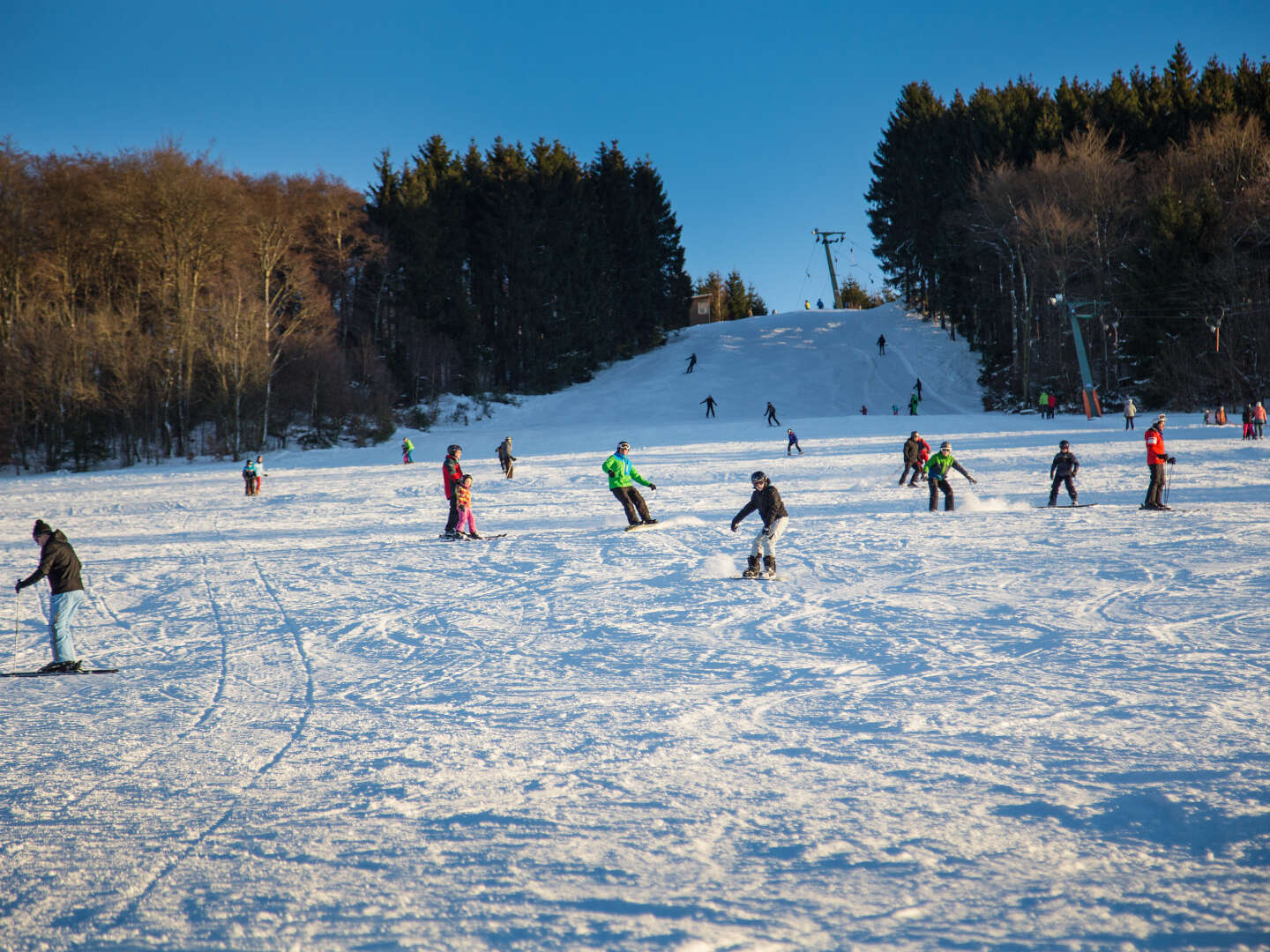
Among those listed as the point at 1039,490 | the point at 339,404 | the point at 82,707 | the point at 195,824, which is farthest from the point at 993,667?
the point at 339,404

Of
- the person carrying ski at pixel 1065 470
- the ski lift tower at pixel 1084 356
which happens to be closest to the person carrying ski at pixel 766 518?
the person carrying ski at pixel 1065 470

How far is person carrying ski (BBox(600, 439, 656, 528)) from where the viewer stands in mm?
14109

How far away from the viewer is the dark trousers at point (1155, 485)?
1380cm

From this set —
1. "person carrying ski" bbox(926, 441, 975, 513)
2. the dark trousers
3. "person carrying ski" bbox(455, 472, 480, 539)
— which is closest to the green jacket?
"person carrying ski" bbox(455, 472, 480, 539)

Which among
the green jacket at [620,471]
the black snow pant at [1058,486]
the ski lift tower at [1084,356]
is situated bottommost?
the black snow pant at [1058,486]

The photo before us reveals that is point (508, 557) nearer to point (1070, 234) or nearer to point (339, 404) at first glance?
point (339, 404)

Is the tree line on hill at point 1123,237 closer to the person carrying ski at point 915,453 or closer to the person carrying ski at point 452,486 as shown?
the person carrying ski at point 915,453

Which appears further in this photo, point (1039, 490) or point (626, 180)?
point (626, 180)

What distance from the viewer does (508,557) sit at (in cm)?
1259

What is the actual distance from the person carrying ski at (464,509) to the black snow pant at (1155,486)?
1214cm

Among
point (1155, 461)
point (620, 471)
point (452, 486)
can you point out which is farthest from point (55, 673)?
point (1155, 461)

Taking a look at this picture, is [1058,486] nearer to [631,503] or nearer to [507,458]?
[631,503]

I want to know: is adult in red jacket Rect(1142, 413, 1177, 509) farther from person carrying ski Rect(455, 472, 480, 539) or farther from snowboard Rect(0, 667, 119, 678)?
snowboard Rect(0, 667, 119, 678)

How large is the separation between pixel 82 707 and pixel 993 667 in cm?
750
